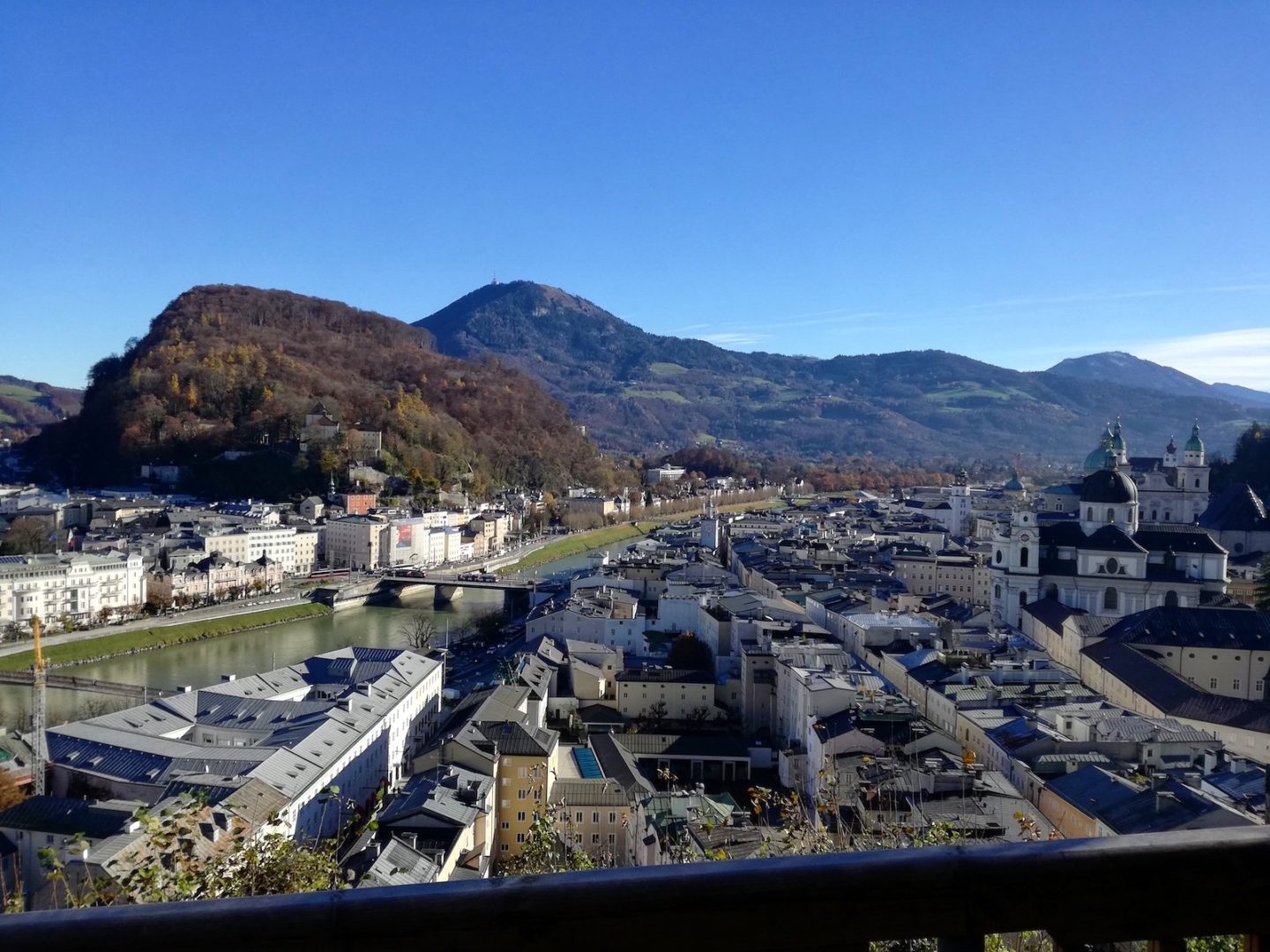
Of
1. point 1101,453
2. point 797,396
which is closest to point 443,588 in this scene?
point 1101,453

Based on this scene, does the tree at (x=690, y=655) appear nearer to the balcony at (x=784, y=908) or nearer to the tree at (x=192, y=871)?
the tree at (x=192, y=871)

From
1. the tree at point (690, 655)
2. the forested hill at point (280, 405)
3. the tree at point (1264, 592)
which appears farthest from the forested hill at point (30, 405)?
the tree at point (1264, 592)

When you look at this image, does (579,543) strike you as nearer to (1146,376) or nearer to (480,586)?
(480,586)

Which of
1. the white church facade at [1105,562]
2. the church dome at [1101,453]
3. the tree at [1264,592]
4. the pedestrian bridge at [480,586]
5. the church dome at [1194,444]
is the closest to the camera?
the tree at [1264,592]

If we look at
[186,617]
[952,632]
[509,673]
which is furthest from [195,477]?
[952,632]

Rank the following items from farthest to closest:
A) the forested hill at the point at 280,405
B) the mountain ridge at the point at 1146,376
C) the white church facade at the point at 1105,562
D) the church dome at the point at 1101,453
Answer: the mountain ridge at the point at 1146,376 → the forested hill at the point at 280,405 → the church dome at the point at 1101,453 → the white church facade at the point at 1105,562

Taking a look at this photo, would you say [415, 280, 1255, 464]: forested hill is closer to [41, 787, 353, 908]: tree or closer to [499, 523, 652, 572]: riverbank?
[499, 523, 652, 572]: riverbank

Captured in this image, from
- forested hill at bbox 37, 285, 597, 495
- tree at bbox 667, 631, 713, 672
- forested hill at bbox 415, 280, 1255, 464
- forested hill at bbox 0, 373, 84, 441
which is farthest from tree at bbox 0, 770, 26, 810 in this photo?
forested hill at bbox 415, 280, 1255, 464
